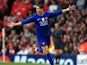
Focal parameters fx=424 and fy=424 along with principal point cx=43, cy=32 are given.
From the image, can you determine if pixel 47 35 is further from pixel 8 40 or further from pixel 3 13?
pixel 3 13

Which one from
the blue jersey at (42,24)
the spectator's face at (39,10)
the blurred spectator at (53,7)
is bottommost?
the blue jersey at (42,24)

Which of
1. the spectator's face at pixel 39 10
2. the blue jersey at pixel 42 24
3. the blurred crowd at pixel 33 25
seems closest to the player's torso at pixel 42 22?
Result: the blue jersey at pixel 42 24

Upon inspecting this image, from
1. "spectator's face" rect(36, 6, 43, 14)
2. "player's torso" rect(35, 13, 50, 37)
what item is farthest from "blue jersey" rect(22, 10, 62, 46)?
"spectator's face" rect(36, 6, 43, 14)

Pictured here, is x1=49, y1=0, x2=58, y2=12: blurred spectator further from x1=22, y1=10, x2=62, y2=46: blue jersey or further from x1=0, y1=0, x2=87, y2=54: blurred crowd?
x1=22, y1=10, x2=62, y2=46: blue jersey

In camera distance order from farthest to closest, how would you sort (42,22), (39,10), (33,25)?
(33,25), (42,22), (39,10)

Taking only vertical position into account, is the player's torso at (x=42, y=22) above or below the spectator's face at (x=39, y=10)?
below

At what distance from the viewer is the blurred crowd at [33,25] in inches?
806

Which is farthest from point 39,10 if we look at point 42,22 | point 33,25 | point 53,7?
point 33,25

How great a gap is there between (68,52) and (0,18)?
6.35 metres

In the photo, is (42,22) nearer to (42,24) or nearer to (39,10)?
(42,24)

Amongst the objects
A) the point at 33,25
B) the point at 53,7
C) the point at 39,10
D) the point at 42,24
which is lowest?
the point at 42,24

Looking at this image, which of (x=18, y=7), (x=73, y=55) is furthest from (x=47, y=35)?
(x=18, y=7)

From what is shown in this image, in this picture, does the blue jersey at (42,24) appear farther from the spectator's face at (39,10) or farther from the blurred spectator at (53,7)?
the blurred spectator at (53,7)

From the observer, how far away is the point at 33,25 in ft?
76.4
